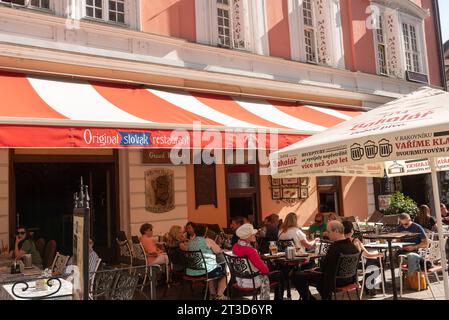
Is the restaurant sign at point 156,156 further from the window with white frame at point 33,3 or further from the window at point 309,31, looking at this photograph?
the window at point 309,31

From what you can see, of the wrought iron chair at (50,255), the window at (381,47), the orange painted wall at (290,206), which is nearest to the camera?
the wrought iron chair at (50,255)

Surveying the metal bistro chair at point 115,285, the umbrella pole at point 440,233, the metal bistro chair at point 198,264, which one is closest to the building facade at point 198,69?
the metal bistro chair at point 198,264

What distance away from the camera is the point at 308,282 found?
22.2 feet

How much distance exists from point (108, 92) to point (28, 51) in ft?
4.99

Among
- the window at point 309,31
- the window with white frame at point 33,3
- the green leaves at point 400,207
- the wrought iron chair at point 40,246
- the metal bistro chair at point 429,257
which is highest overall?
the window at point 309,31

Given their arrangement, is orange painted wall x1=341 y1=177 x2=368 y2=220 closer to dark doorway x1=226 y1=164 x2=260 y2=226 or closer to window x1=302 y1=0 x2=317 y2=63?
dark doorway x1=226 y1=164 x2=260 y2=226

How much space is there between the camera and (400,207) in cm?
1405

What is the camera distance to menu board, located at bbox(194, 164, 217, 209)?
1174 centimetres

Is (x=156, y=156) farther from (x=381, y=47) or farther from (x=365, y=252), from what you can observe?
(x=381, y=47)

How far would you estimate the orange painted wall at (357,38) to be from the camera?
14453mm

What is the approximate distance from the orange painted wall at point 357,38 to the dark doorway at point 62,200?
7923 millimetres

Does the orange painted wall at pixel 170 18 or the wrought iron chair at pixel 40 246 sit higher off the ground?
the orange painted wall at pixel 170 18
